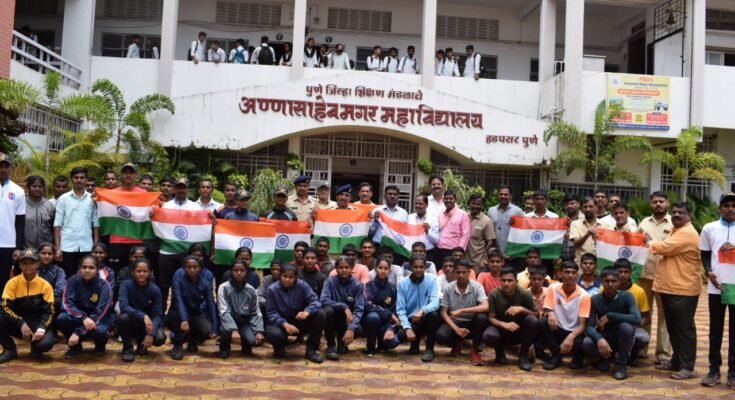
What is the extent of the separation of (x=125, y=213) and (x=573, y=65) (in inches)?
427

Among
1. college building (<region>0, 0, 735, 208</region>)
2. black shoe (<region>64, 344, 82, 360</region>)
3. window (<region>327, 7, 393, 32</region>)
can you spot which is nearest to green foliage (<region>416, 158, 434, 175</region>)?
college building (<region>0, 0, 735, 208</region>)

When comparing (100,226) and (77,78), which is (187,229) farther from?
(77,78)

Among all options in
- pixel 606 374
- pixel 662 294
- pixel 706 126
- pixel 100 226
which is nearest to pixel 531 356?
pixel 606 374

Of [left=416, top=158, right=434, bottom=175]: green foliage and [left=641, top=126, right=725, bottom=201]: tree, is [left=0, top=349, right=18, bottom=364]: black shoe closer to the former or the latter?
[left=416, top=158, right=434, bottom=175]: green foliage

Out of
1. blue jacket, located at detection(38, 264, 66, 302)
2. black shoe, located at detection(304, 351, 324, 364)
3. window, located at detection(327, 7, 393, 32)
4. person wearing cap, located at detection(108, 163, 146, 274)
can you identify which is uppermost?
window, located at detection(327, 7, 393, 32)

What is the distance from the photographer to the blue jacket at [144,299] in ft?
20.9

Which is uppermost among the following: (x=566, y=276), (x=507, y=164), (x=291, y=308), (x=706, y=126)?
(x=706, y=126)

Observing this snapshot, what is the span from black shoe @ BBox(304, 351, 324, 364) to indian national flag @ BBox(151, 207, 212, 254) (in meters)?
1.91

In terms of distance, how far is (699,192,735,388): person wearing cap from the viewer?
5.93 m

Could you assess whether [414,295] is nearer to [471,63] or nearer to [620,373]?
[620,373]

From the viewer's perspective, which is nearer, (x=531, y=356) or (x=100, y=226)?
(x=531, y=356)

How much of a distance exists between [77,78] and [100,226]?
8574 millimetres

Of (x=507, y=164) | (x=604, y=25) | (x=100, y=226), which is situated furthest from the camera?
Result: (x=604, y=25)

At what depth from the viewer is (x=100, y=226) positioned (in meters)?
7.35
